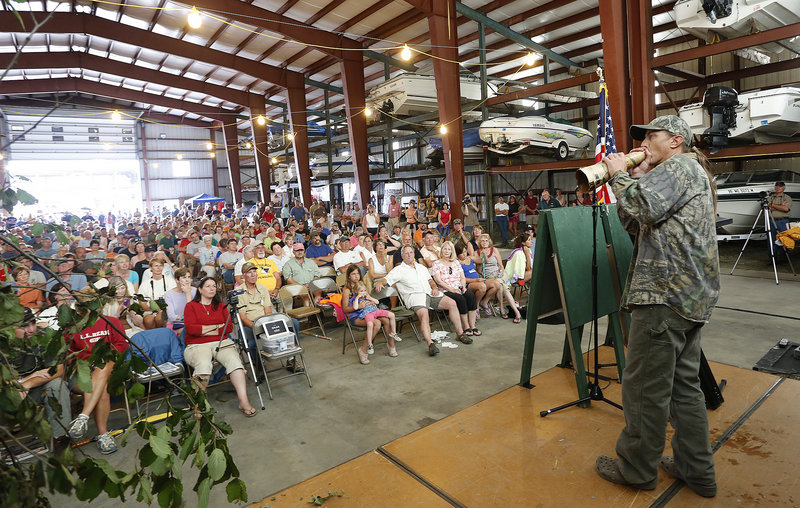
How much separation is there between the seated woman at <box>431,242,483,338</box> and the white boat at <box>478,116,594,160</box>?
298 inches

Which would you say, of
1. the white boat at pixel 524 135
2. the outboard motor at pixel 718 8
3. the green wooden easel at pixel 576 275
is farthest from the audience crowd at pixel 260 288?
the outboard motor at pixel 718 8

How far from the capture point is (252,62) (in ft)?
55.9

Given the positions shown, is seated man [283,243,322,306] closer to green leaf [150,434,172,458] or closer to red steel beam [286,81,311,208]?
green leaf [150,434,172,458]

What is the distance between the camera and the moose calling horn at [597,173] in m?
2.42

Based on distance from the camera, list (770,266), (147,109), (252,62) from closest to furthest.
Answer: (770,266) → (252,62) → (147,109)

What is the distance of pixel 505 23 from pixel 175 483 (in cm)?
1511

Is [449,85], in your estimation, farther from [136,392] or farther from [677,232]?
[136,392]

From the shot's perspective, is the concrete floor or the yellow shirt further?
the yellow shirt

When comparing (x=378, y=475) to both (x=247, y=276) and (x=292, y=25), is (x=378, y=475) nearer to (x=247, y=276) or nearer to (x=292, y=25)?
(x=247, y=276)

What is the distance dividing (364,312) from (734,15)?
30.0 feet

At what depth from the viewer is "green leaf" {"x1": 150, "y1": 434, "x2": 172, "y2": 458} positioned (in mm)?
909

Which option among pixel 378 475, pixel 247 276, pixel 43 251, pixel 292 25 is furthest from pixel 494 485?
pixel 292 25

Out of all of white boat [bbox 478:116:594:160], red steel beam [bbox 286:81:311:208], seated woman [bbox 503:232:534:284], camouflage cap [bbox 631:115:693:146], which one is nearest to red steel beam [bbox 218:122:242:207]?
red steel beam [bbox 286:81:311:208]

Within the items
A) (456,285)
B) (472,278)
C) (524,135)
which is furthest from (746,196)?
(456,285)
